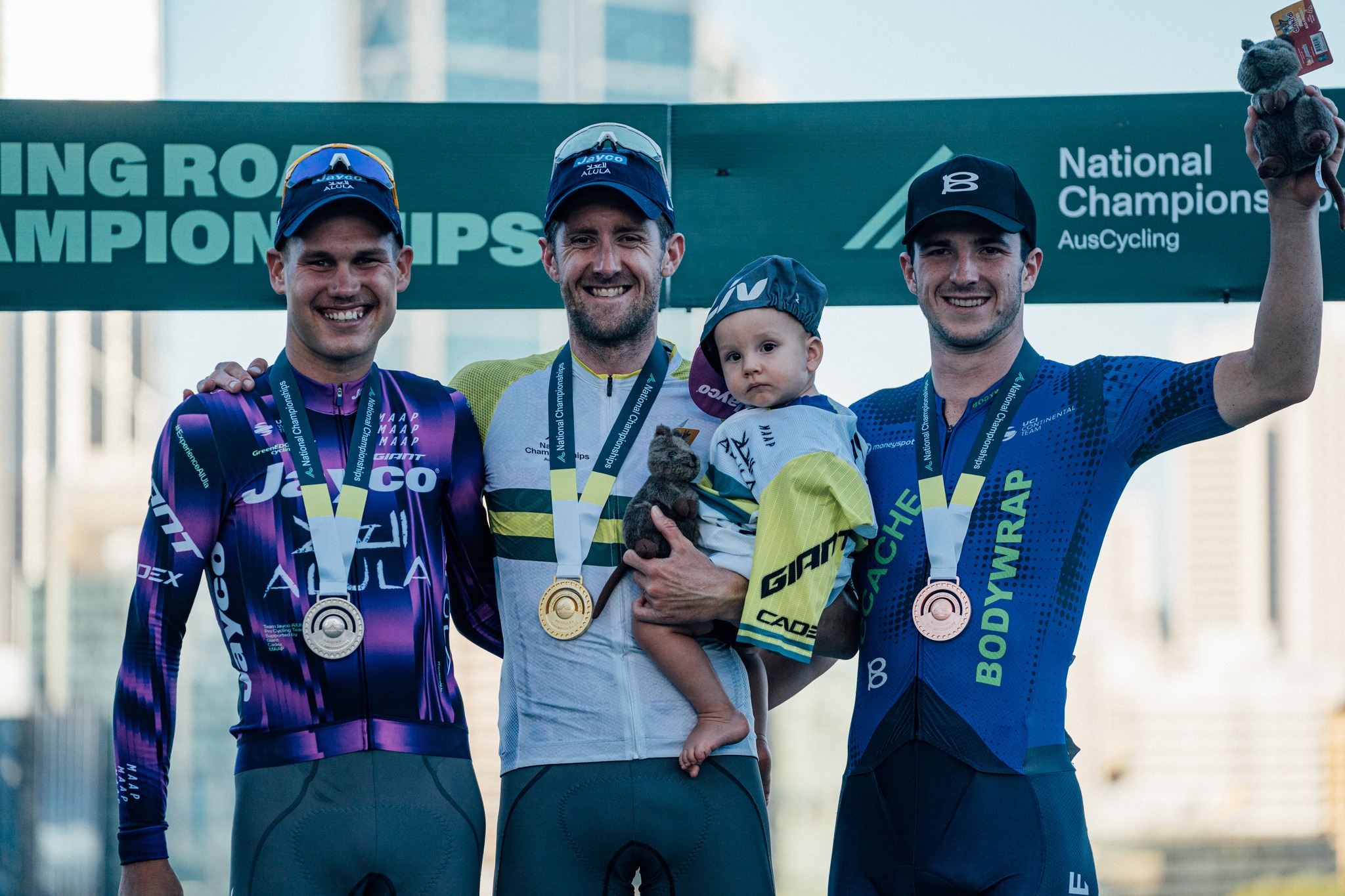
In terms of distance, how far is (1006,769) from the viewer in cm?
288

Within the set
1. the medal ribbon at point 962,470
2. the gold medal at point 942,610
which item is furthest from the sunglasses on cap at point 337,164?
the gold medal at point 942,610

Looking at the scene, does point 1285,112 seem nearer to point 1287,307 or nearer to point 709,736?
point 1287,307

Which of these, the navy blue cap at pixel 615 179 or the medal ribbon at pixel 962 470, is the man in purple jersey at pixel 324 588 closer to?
the navy blue cap at pixel 615 179

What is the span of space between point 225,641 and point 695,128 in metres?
2.63

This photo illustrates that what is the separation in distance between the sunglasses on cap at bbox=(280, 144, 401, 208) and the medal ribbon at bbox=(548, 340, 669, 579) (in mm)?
639

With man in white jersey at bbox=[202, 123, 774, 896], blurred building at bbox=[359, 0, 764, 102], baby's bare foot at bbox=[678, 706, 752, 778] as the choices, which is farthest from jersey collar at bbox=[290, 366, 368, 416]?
blurred building at bbox=[359, 0, 764, 102]

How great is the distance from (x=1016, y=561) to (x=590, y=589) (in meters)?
0.97

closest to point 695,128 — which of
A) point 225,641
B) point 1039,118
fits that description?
point 1039,118

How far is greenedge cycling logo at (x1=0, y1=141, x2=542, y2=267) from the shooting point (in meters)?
4.66

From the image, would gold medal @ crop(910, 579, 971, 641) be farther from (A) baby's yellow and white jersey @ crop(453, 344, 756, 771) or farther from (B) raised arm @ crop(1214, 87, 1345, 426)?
(B) raised arm @ crop(1214, 87, 1345, 426)

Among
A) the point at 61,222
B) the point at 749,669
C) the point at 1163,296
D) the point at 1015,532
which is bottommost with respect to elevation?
the point at 749,669

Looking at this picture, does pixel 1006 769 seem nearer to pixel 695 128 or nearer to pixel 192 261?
pixel 695 128

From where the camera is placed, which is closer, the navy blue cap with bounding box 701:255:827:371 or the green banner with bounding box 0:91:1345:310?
the navy blue cap with bounding box 701:255:827:371

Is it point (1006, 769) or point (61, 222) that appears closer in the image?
point (1006, 769)
